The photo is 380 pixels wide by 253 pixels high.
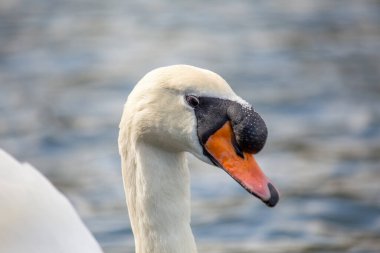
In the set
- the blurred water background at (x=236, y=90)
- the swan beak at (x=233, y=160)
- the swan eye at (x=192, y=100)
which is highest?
the blurred water background at (x=236, y=90)

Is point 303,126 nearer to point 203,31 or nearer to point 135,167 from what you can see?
point 203,31

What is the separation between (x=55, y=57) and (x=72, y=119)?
1878 mm

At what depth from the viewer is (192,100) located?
4164 millimetres

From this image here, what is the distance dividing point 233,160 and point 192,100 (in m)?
0.26

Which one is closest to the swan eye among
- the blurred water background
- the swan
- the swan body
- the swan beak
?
the swan

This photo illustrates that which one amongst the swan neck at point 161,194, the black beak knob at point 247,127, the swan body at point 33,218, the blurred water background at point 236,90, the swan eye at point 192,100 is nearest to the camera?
the black beak knob at point 247,127

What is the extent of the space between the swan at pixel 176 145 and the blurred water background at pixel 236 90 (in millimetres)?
2503

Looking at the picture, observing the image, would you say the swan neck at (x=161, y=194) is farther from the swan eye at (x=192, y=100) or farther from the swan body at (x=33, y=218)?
Result: the swan body at (x=33, y=218)

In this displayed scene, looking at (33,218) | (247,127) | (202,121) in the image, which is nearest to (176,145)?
(202,121)

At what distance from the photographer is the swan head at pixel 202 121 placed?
4062 mm

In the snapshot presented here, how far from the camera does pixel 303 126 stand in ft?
29.7

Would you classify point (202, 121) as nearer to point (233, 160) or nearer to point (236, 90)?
point (233, 160)

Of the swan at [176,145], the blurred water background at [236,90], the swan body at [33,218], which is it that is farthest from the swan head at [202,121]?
the blurred water background at [236,90]

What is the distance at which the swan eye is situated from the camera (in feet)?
13.6
